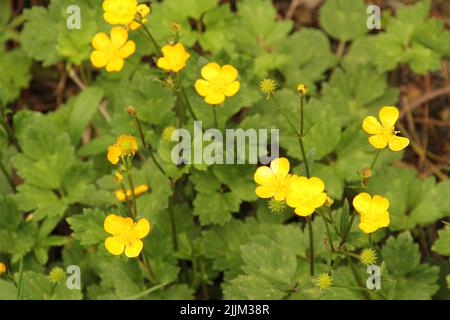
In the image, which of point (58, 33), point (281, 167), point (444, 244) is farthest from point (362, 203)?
point (58, 33)

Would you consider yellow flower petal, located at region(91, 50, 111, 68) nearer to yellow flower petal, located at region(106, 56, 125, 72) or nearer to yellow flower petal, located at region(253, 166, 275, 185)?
yellow flower petal, located at region(106, 56, 125, 72)

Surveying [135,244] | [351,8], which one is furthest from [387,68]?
[135,244]

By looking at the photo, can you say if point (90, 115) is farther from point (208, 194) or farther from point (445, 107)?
point (445, 107)

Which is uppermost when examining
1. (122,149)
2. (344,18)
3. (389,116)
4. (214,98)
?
(344,18)

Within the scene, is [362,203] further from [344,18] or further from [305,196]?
[344,18]

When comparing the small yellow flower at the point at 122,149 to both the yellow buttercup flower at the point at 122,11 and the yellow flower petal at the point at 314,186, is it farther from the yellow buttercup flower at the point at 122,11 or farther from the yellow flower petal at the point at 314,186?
the yellow flower petal at the point at 314,186
